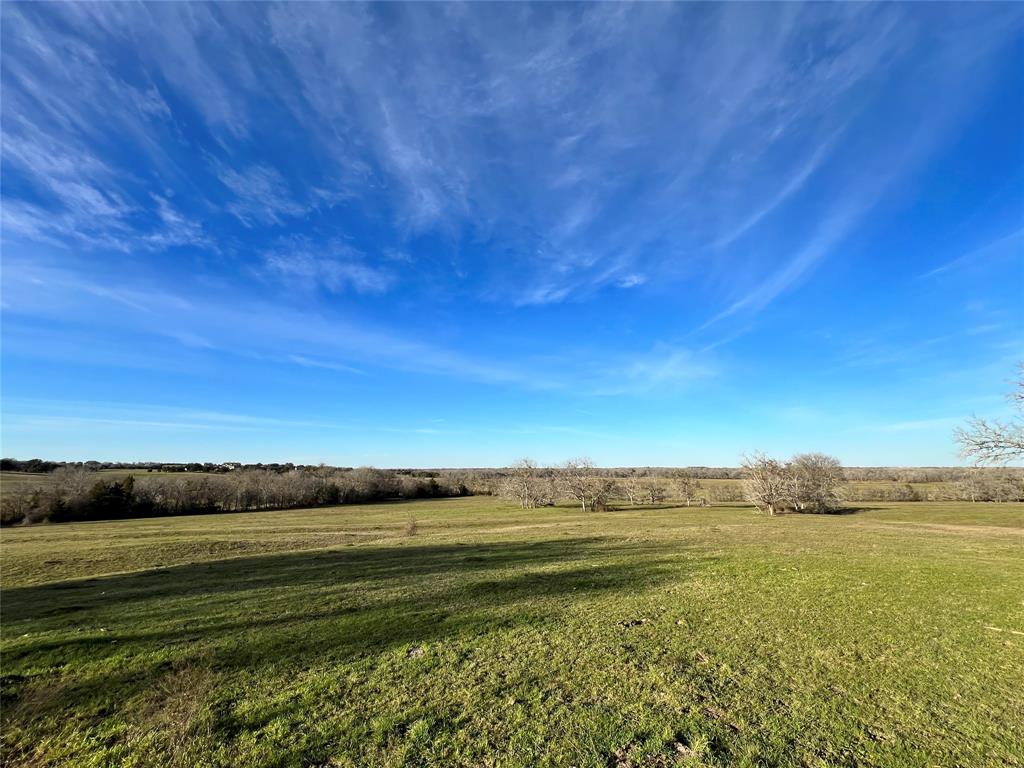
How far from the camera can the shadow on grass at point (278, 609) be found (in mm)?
8452

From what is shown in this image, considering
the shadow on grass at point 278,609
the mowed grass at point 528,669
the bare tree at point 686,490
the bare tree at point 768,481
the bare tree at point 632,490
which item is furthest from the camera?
→ the bare tree at point 632,490

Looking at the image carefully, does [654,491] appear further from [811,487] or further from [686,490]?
[811,487]

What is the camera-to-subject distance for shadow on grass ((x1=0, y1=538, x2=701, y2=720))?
8.45 meters

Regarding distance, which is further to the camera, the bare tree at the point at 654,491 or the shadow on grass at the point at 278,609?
the bare tree at the point at 654,491

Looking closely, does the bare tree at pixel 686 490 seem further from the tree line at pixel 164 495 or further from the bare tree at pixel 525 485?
the tree line at pixel 164 495

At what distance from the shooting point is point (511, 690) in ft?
Result: 22.1

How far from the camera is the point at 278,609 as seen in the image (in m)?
11.9

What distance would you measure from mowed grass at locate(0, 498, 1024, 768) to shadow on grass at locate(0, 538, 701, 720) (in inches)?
3.5

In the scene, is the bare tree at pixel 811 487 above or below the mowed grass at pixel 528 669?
above

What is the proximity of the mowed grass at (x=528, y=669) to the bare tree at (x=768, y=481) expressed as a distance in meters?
39.3

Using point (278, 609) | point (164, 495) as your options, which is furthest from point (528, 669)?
point (164, 495)

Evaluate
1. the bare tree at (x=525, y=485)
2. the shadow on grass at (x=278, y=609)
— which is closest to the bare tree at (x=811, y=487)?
the bare tree at (x=525, y=485)

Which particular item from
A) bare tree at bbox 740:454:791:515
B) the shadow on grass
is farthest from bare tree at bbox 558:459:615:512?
the shadow on grass

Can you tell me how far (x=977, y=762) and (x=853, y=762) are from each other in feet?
4.56
